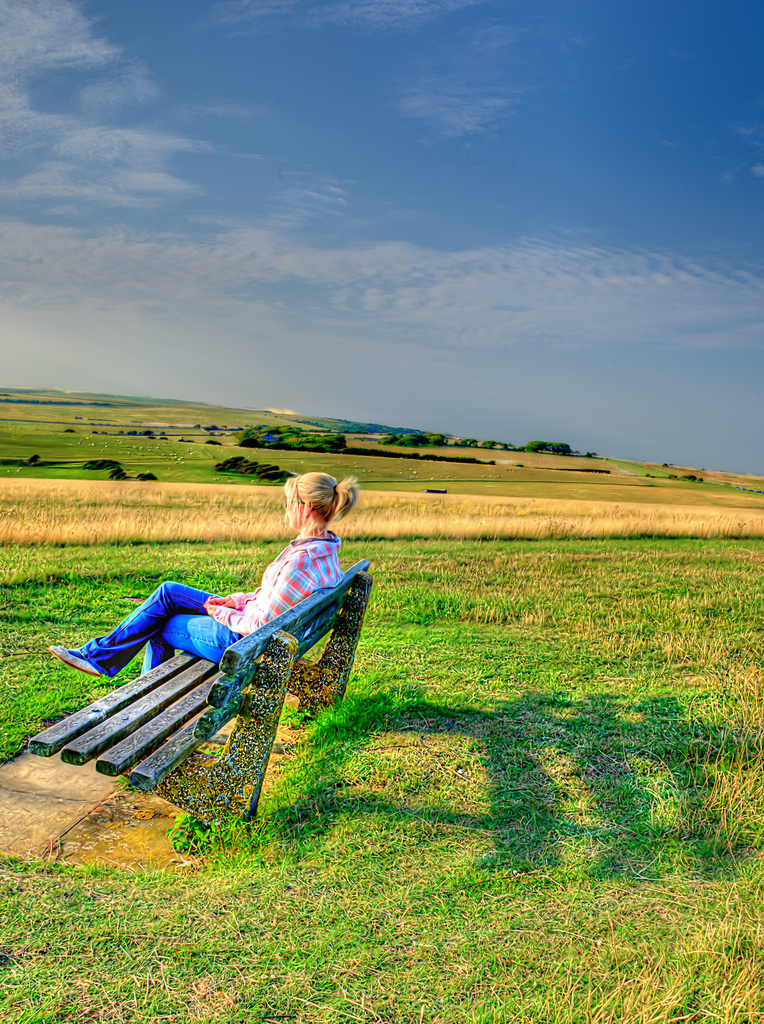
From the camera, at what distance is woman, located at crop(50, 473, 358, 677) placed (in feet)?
12.7

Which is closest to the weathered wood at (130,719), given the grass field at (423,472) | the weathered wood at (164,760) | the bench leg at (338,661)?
the weathered wood at (164,760)

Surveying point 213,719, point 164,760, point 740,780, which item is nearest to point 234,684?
point 213,719

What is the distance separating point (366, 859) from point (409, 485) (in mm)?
34201

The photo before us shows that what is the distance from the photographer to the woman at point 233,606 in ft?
12.7

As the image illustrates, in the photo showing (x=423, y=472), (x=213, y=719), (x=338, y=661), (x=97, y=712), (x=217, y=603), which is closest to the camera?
(x=213, y=719)

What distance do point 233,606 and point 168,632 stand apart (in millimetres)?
438

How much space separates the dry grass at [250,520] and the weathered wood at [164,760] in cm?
1035

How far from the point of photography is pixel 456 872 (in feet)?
9.55

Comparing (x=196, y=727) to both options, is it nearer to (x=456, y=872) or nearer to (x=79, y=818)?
(x=79, y=818)

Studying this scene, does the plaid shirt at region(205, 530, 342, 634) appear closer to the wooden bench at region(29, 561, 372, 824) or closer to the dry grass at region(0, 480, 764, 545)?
the wooden bench at region(29, 561, 372, 824)

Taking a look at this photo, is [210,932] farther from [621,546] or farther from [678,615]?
[621,546]

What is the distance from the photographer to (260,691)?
10.5ft

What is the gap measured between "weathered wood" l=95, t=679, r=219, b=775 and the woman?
493 millimetres

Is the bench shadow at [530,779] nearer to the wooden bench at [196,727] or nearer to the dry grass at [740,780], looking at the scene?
the dry grass at [740,780]
